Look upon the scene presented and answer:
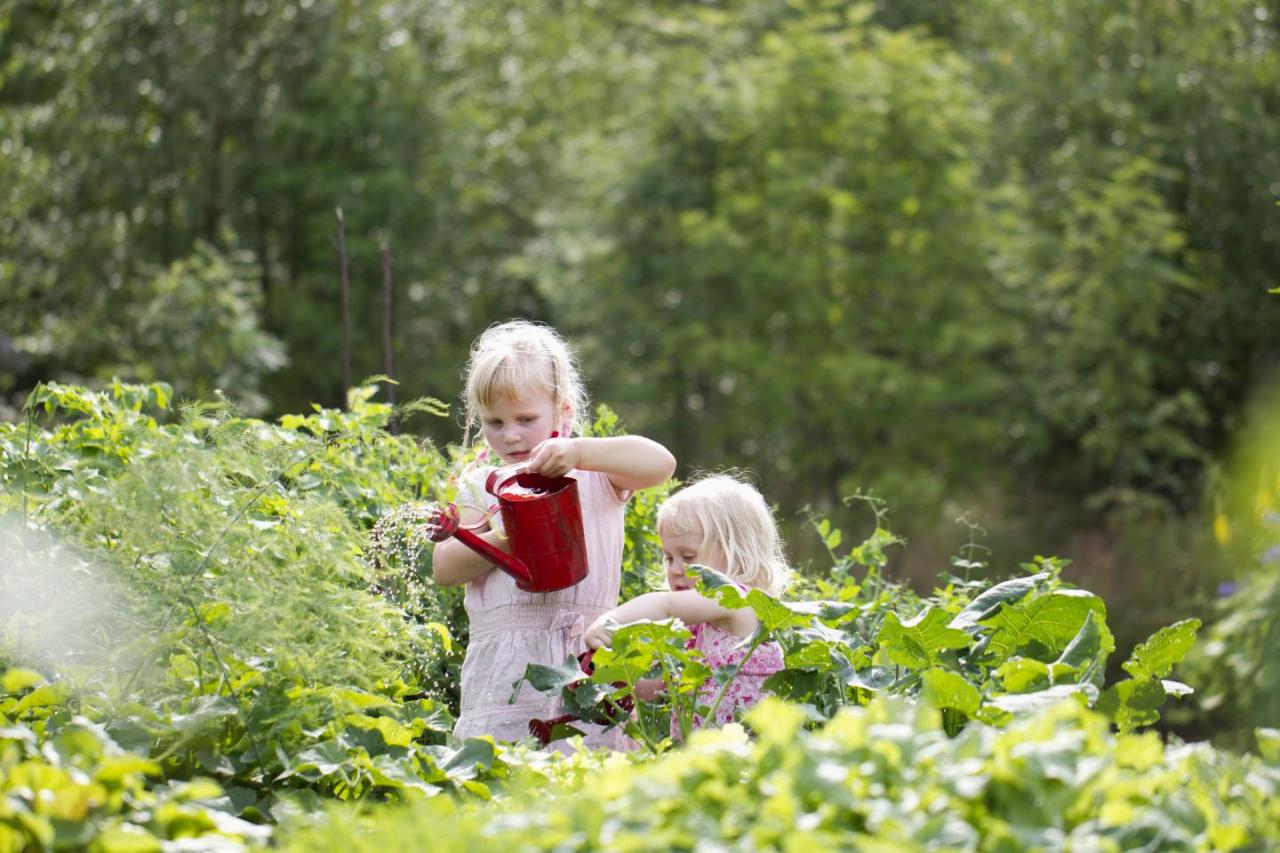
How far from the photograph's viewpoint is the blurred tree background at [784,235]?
1055 centimetres

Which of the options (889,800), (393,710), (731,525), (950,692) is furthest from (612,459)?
(889,800)

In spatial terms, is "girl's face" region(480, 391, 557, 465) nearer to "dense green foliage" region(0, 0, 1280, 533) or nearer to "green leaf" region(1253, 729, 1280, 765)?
"green leaf" region(1253, 729, 1280, 765)

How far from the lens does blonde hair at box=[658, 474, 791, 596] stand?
9.35ft

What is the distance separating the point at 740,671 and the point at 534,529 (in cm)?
47

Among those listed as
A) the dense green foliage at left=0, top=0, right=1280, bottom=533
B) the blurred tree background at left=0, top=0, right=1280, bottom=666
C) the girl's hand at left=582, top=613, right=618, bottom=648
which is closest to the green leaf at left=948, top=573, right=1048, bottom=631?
the girl's hand at left=582, top=613, right=618, bottom=648

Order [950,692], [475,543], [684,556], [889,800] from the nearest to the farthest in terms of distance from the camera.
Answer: [889,800]
[950,692]
[475,543]
[684,556]

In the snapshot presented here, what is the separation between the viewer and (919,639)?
2379 millimetres

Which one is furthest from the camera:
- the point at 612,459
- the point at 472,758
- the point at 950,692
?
the point at 612,459

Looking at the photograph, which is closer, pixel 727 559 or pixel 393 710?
pixel 393 710

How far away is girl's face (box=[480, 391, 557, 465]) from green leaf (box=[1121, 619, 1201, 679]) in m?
1.22

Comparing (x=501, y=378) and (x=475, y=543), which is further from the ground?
(x=501, y=378)

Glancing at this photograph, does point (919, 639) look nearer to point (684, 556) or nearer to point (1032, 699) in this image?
point (1032, 699)

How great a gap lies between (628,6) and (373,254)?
5353mm

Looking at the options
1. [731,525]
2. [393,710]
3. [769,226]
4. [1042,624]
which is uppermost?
[769,226]
